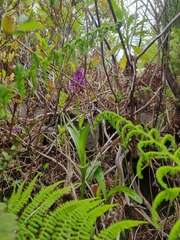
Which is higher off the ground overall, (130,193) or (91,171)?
(91,171)

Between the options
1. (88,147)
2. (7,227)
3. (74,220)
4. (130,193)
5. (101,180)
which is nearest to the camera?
(7,227)

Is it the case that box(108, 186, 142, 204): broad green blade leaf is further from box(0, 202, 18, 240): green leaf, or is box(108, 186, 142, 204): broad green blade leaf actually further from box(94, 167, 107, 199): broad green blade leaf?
box(0, 202, 18, 240): green leaf

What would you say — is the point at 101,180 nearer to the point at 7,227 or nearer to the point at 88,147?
the point at 88,147

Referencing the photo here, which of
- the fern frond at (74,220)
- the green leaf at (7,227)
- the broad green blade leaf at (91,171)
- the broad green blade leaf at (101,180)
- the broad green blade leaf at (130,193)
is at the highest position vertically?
the green leaf at (7,227)

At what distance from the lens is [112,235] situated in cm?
67

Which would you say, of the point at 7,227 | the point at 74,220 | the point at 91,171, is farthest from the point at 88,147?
the point at 7,227

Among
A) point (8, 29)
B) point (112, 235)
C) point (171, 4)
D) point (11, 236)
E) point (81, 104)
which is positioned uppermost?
point (171, 4)

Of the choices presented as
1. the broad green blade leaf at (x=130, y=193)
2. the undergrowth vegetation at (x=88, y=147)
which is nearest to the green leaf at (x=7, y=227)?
the undergrowth vegetation at (x=88, y=147)

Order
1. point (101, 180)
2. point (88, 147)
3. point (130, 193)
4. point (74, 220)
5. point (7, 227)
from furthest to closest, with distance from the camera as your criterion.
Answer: point (88, 147) → point (101, 180) → point (130, 193) → point (74, 220) → point (7, 227)

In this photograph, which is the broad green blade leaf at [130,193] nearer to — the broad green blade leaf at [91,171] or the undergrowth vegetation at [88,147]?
the undergrowth vegetation at [88,147]

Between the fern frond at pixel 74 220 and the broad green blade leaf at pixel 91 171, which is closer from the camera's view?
the fern frond at pixel 74 220

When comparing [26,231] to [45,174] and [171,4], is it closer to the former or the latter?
[45,174]

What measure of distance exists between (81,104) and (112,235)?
1463mm

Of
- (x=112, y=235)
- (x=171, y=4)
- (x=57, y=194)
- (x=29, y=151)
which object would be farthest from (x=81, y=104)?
(x=112, y=235)
